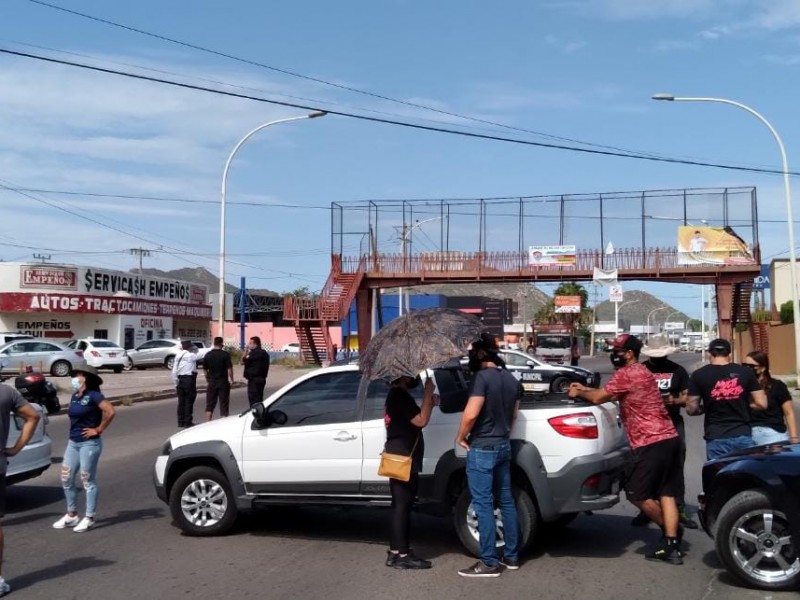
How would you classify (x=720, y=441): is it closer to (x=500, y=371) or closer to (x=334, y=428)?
(x=500, y=371)

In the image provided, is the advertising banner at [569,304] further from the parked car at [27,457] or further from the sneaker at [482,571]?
the sneaker at [482,571]

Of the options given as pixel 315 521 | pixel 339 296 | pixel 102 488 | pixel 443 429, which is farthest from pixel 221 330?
pixel 443 429

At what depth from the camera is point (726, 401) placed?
25.5 feet

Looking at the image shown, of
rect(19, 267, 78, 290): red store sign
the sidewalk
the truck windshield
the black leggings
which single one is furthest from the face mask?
the truck windshield

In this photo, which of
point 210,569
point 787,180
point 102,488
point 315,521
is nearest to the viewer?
point 210,569

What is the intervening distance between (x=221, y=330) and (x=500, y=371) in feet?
75.4

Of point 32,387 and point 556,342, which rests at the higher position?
point 556,342

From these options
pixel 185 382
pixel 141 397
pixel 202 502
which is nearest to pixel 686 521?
pixel 202 502

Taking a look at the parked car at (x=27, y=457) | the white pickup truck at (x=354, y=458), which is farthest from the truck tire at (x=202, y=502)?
the parked car at (x=27, y=457)

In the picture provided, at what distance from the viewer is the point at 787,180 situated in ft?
94.0

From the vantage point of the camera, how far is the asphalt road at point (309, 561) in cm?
671

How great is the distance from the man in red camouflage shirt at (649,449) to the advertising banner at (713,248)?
33380 mm

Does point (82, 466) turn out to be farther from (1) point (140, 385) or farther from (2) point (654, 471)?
(1) point (140, 385)

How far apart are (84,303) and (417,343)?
4476 cm
